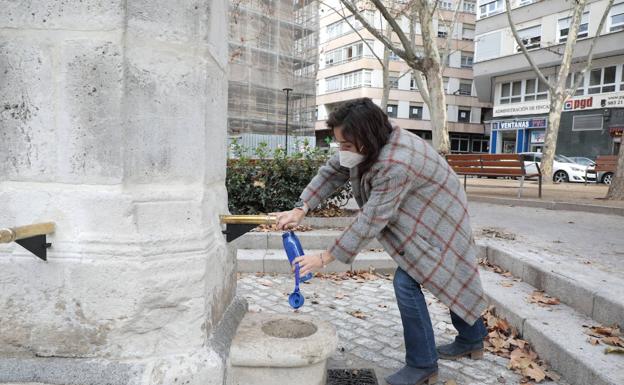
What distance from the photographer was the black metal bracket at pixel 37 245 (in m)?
1.65

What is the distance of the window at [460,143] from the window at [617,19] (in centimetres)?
1886

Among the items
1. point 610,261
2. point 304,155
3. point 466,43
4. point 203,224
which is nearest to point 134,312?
point 203,224

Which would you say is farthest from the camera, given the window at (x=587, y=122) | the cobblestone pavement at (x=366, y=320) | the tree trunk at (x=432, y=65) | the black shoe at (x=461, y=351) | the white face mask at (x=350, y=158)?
the window at (x=587, y=122)

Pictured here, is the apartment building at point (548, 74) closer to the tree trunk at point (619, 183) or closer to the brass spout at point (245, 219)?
the tree trunk at point (619, 183)

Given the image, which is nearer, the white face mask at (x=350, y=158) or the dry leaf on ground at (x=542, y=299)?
the white face mask at (x=350, y=158)

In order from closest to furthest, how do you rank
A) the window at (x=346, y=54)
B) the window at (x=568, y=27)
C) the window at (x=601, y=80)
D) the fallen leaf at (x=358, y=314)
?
the fallen leaf at (x=358, y=314), the window at (x=601, y=80), the window at (x=568, y=27), the window at (x=346, y=54)

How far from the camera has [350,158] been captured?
236 centimetres

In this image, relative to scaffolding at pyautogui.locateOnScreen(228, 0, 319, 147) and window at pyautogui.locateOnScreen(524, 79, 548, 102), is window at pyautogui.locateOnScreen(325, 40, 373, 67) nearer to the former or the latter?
window at pyautogui.locateOnScreen(524, 79, 548, 102)

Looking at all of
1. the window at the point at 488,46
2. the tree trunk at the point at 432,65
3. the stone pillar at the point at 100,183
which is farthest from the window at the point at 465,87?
the stone pillar at the point at 100,183

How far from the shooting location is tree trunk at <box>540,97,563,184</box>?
19703 mm

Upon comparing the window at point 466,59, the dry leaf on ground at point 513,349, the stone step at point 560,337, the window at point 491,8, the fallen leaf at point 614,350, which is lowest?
the dry leaf on ground at point 513,349

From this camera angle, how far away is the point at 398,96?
42688 millimetres

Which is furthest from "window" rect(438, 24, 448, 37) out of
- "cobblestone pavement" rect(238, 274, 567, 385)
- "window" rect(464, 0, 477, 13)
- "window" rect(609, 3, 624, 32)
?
"cobblestone pavement" rect(238, 274, 567, 385)

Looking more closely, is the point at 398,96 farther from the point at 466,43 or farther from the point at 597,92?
the point at 597,92
